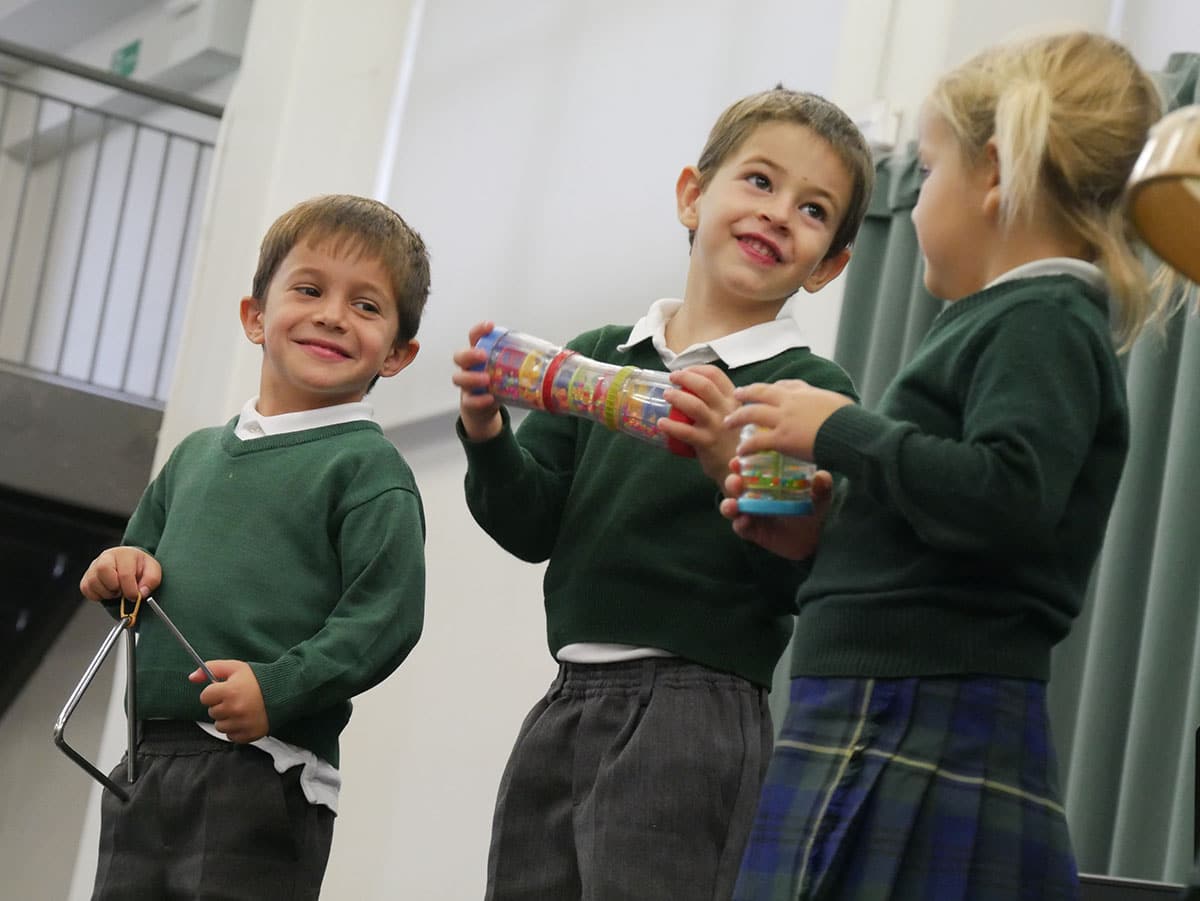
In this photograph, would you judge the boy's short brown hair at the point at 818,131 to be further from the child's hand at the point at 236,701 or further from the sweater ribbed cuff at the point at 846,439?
the child's hand at the point at 236,701

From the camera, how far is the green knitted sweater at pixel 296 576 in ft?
5.50

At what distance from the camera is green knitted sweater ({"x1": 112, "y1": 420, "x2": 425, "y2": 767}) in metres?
1.68

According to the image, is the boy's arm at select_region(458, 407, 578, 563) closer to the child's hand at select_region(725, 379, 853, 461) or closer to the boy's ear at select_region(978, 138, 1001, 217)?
the child's hand at select_region(725, 379, 853, 461)

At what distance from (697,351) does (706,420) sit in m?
0.27

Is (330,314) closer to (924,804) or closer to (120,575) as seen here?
(120,575)

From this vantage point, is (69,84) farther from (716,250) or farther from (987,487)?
(987,487)

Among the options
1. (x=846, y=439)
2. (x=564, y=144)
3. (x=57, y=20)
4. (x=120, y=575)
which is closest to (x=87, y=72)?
(x=57, y=20)

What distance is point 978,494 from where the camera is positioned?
1.17 meters

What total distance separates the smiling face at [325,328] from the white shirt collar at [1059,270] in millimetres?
799

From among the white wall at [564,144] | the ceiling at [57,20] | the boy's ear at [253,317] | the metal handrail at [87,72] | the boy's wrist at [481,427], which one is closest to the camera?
the boy's wrist at [481,427]

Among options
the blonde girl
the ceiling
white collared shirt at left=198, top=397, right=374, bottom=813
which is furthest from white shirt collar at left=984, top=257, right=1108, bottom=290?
the ceiling

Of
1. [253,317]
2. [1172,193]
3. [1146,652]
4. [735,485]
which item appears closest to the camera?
[1172,193]

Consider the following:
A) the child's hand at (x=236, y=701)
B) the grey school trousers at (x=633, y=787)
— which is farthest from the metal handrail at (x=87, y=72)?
the grey school trousers at (x=633, y=787)

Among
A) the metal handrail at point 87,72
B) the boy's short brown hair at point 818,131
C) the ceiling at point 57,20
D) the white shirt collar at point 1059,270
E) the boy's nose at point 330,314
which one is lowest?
the boy's nose at point 330,314
